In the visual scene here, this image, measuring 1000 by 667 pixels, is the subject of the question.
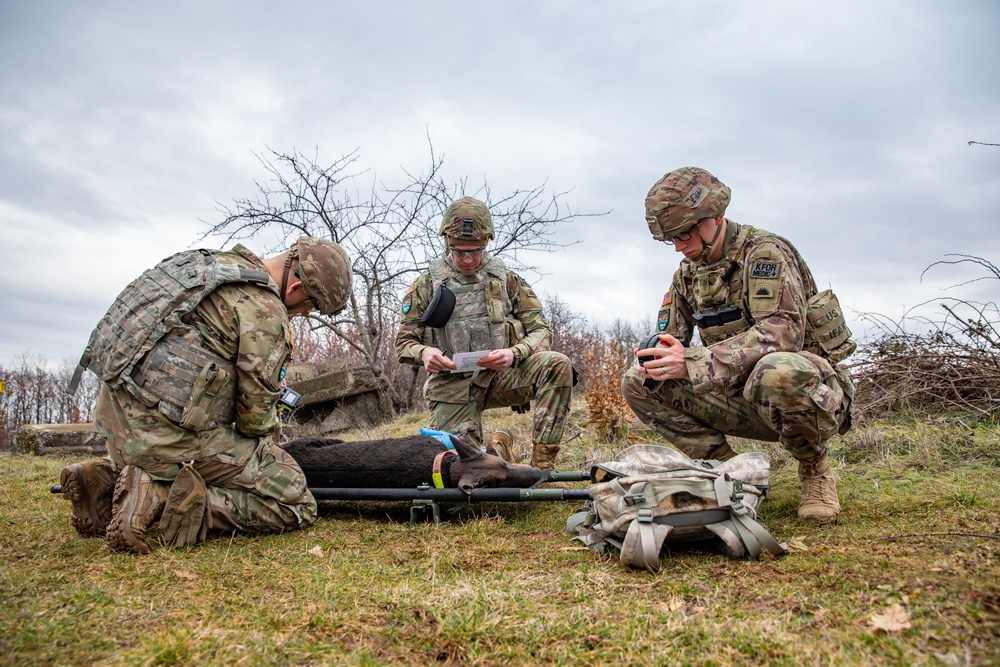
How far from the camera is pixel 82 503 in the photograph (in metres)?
3.30

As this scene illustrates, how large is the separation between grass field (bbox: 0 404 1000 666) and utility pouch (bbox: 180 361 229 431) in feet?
1.92

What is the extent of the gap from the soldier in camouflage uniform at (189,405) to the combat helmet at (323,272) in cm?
19

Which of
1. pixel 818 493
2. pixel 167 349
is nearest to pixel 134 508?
pixel 167 349

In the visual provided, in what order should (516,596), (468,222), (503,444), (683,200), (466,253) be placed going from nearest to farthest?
(516,596), (683,200), (503,444), (468,222), (466,253)

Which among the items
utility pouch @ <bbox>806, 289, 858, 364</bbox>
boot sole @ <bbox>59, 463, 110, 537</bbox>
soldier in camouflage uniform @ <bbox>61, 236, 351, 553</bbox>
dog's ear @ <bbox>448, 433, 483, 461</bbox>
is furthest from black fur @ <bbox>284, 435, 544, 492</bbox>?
utility pouch @ <bbox>806, 289, 858, 364</bbox>

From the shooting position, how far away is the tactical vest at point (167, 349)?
307 cm

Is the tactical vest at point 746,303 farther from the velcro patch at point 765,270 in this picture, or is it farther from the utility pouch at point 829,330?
the velcro patch at point 765,270

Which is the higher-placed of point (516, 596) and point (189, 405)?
point (189, 405)

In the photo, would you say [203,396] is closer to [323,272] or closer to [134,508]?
[134,508]

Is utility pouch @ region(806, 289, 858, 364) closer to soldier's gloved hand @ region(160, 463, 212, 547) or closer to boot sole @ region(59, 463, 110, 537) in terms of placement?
soldier's gloved hand @ region(160, 463, 212, 547)

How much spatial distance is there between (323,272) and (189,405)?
38.3 inches

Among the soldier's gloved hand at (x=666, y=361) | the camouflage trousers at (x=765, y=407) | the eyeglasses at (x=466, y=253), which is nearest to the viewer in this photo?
the camouflage trousers at (x=765, y=407)

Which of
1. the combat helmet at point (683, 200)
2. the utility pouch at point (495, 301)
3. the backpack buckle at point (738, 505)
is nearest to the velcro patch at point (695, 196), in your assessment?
the combat helmet at point (683, 200)

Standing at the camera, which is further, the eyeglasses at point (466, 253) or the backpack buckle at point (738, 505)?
the eyeglasses at point (466, 253)
